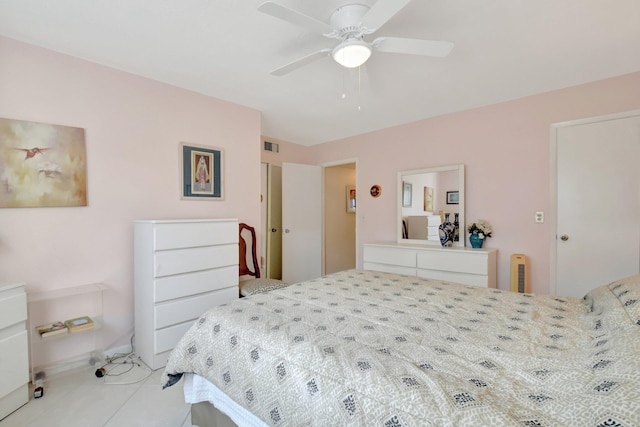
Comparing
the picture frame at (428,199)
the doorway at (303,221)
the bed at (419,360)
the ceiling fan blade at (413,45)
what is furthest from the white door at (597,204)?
the doorway at (303,221)

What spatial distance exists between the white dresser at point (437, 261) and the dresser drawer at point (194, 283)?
1.79 metres

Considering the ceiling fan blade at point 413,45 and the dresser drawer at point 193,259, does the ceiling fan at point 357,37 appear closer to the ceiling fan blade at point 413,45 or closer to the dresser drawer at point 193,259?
the ceiling fan blade at point 413,45

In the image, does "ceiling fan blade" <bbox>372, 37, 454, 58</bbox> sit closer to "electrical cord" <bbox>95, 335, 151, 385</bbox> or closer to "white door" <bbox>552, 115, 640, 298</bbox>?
"white door" <bbox>552, 115, 640, 298</bbox>

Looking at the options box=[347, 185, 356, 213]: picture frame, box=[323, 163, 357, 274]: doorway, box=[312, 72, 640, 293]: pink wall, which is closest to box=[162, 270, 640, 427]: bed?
box=[312, 72, 640, 293]: pink wall

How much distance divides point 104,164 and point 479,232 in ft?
11.7

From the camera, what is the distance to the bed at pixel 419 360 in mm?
757

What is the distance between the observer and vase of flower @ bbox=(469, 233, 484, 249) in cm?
308

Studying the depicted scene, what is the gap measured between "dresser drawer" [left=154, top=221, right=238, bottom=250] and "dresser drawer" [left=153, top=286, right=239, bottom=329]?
1.42 feet

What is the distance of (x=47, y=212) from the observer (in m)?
2.09

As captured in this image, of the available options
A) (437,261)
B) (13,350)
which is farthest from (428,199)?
(13,350)

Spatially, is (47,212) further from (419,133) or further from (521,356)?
(419,133)

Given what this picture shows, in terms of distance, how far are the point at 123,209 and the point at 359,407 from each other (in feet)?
8.02

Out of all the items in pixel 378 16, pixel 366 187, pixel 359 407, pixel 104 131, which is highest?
pixel 378 16

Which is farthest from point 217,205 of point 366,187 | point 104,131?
point 366,187
